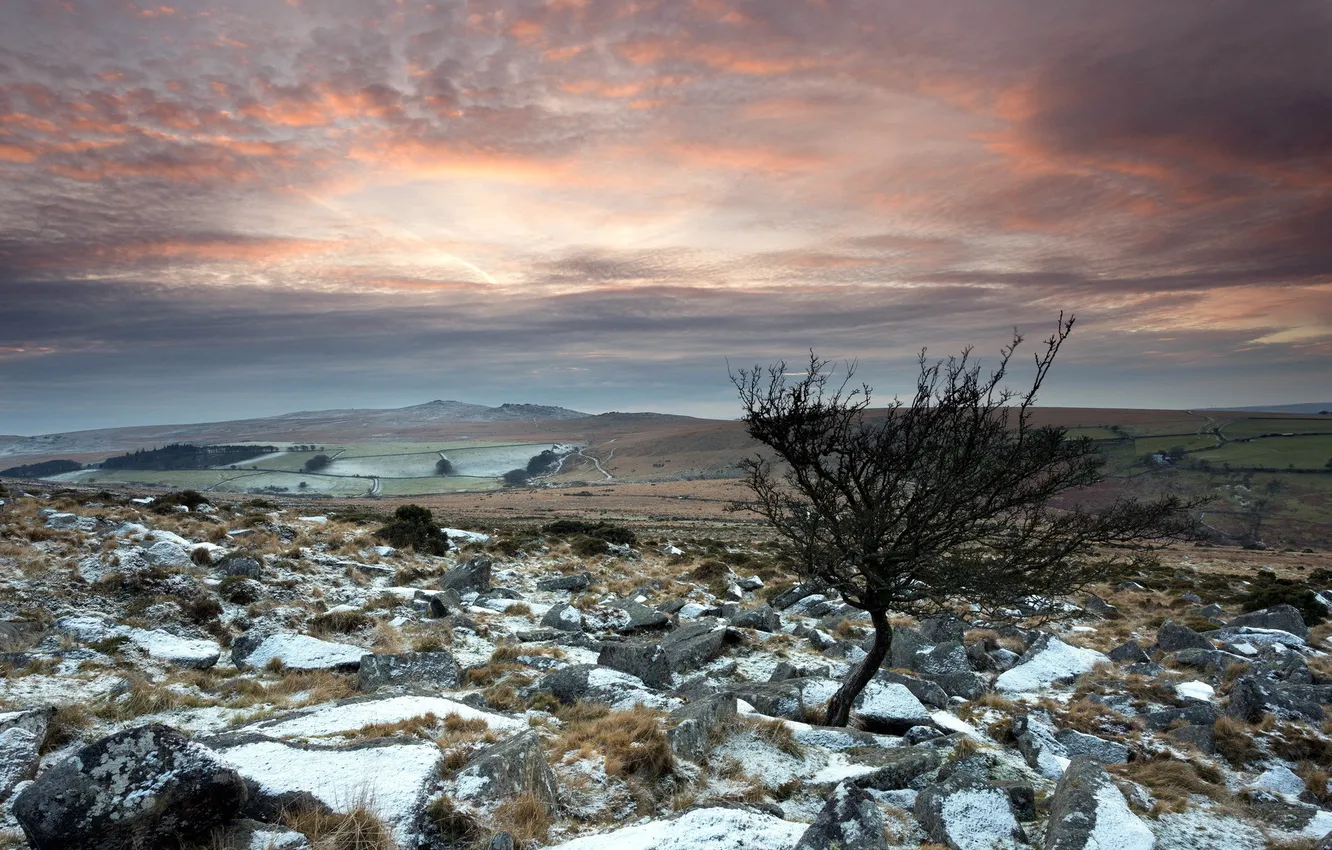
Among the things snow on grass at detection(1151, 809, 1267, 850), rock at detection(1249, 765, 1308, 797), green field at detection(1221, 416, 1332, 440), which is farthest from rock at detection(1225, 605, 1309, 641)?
green field at detection(1221, 416, 1332, 440)

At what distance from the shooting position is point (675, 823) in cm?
575

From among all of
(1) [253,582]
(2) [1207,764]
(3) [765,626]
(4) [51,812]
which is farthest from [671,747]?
(1) [253,582]

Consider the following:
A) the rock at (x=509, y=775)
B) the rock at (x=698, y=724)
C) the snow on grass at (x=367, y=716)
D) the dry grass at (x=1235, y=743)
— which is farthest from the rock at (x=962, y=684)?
the rock at (x=509, y=775)

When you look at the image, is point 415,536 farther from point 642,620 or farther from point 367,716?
point 367,716

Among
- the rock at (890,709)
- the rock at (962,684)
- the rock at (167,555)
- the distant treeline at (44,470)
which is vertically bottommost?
the distant treeline at (44,470)

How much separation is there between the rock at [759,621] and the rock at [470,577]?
792 cm

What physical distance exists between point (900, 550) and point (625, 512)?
74507 millimetres

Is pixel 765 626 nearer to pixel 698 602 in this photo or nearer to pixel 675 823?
pixel 698 602

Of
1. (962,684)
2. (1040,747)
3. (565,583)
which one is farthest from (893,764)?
(565,583)

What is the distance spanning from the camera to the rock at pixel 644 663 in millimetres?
11578

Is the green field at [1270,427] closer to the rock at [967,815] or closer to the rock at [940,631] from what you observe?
the rock at [940,631]

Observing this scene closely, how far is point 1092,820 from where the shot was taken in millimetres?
6523

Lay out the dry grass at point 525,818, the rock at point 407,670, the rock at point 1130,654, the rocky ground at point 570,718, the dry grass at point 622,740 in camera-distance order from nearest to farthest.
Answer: the rocky ground at point 570,718, the dry grass at point 525,818, the dry grass at point 622,740, the rock at point 407,670, the rock at point 1130,654

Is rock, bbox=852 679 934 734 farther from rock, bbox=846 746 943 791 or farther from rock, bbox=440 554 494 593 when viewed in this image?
rock, bbox=440 554 494 593
